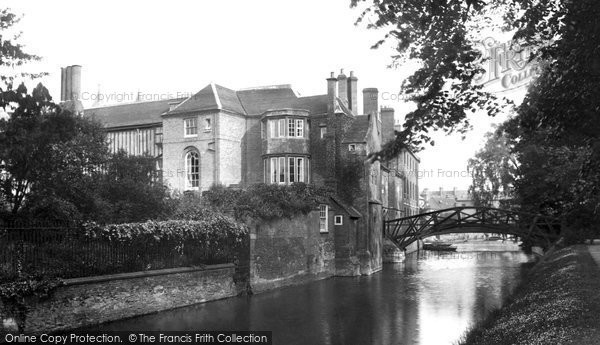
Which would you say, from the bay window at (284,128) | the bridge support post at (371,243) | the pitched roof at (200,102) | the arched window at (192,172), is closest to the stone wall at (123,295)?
the arched window at (192,172)

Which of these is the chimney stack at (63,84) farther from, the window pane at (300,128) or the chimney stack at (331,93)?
the chimney stack at (331,93)

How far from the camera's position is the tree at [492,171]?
145 ft

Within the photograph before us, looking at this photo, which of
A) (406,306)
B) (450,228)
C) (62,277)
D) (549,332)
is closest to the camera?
(549,332)

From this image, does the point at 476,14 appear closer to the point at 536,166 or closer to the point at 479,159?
the point at 536,166

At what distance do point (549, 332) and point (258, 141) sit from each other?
29.2 meters

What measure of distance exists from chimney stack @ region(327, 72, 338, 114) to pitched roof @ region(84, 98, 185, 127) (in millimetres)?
10312

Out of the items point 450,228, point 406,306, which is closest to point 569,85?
point 406,306

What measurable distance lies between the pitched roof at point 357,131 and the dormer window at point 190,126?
9663mm

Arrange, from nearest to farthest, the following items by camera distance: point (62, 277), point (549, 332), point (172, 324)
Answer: point (549, 332)
point (62, 277)
point (172, 324)

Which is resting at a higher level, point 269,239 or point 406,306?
point 269,239

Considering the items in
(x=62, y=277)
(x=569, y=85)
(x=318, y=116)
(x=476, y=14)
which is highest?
(x=318, y=116)

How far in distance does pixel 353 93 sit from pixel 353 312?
23.3 metres

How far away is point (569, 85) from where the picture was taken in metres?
7.59

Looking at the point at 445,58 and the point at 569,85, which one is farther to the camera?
the point at 569,85
